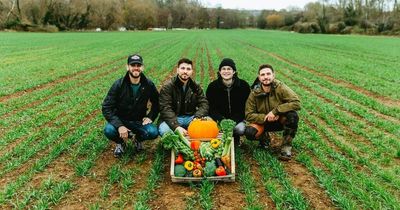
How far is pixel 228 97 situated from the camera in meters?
6.72

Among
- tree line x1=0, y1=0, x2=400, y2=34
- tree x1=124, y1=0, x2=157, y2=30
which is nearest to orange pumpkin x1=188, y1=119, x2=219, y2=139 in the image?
tree line x1=0, y1=0, x2=400, y2=34

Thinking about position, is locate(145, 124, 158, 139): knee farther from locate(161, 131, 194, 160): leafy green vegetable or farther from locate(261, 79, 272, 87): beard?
locate(261, 79, 272, 87): beard

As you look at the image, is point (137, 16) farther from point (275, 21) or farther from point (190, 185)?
point (190, 185)

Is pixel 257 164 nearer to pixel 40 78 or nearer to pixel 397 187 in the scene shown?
pixel 397 187

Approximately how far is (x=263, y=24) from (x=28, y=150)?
140410mm

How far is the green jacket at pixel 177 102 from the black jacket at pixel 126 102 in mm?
224

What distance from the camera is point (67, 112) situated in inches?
384

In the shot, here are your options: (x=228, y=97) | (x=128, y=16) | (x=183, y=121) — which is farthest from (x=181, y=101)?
(x=128, y=16)

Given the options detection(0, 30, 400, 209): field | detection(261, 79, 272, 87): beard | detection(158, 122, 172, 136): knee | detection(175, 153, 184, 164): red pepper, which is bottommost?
detection(0, 30, 400, 209): field

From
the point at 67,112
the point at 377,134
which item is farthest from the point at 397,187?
the point at 67,112

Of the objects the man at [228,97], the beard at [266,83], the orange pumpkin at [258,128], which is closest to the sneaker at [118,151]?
the man at [228,97]

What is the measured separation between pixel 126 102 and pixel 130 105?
3.2 inches

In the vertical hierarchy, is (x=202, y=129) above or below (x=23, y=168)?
above

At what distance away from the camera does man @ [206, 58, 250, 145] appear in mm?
6555
